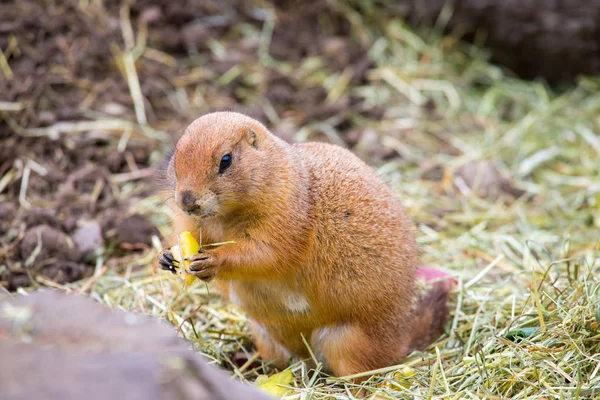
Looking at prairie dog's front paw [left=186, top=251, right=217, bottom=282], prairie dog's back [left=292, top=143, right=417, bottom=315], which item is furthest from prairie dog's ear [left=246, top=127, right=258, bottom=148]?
prairie dog's front paw [left=186, top=251, right=217, bottom=282]

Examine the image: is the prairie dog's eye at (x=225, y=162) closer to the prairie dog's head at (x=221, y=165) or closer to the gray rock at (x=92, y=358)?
the prairie dog's head at (x=221, y=165)

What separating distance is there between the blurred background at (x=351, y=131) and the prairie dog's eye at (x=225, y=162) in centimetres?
102

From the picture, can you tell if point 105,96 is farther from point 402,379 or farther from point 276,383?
point 402,379

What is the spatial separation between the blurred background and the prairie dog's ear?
3.50ft

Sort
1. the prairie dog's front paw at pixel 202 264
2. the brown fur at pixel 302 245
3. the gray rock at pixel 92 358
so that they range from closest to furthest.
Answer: the gray rock at pixel 92 358
the prairie dog's front paw at pixel 202 264
the brown fur at pixel 302 245

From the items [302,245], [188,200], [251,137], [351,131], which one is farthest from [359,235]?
[351,131]

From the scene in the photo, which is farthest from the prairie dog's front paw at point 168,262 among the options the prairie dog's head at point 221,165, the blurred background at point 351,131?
the blurred background at point 351,131

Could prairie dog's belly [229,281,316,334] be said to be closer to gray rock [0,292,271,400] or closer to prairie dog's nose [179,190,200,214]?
prairie dog's nose [179,190,200,214]

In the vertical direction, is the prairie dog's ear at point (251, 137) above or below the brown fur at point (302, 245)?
above

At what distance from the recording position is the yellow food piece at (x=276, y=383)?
392 centimetres

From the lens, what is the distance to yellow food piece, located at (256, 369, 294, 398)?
3.92 metres

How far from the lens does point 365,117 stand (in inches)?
310

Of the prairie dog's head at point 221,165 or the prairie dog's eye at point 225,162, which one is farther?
the prairie dog's eye at point 225,162

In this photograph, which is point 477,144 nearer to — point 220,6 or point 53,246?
point 220,6
